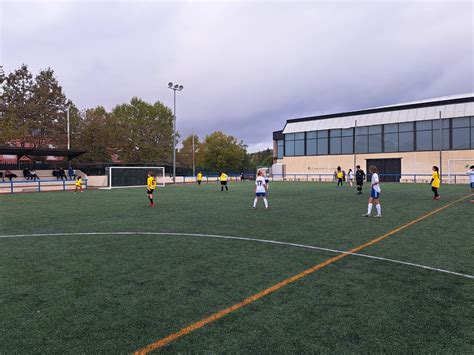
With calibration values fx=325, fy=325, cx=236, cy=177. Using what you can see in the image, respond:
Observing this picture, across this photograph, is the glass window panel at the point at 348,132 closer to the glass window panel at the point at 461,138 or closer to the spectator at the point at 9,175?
the glass window panel at the point at 461,138

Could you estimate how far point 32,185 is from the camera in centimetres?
3020

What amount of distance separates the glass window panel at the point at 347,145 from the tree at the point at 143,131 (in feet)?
114

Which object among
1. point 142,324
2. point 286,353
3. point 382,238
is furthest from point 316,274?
point 382,238

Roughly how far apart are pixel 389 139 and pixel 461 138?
8.54 meters

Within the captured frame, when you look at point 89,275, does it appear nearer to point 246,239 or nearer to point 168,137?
point 246,239

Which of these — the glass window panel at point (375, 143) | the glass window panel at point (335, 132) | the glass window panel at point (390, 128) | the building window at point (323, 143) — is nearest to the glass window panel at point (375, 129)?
the glass window panel at point (375, 143)

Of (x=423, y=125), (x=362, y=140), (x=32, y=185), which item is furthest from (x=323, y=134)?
(x=32, y=185)

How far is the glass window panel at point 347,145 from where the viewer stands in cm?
4975

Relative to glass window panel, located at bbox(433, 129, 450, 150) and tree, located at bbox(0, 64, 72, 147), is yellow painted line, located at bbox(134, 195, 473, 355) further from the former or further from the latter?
tree, located at bbox(0, 64, 72, 147)

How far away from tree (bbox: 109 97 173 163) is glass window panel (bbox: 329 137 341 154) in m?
32.7

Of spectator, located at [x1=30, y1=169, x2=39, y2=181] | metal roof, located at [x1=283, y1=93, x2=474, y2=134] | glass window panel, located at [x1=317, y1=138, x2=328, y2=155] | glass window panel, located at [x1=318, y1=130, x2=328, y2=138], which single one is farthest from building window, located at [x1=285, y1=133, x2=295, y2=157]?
spectator, located at [x1=30, y1=169, x2=39, y2=181]

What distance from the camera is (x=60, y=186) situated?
31266mm

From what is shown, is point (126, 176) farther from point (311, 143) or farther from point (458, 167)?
point (458, 167)

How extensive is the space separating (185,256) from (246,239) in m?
1.99
